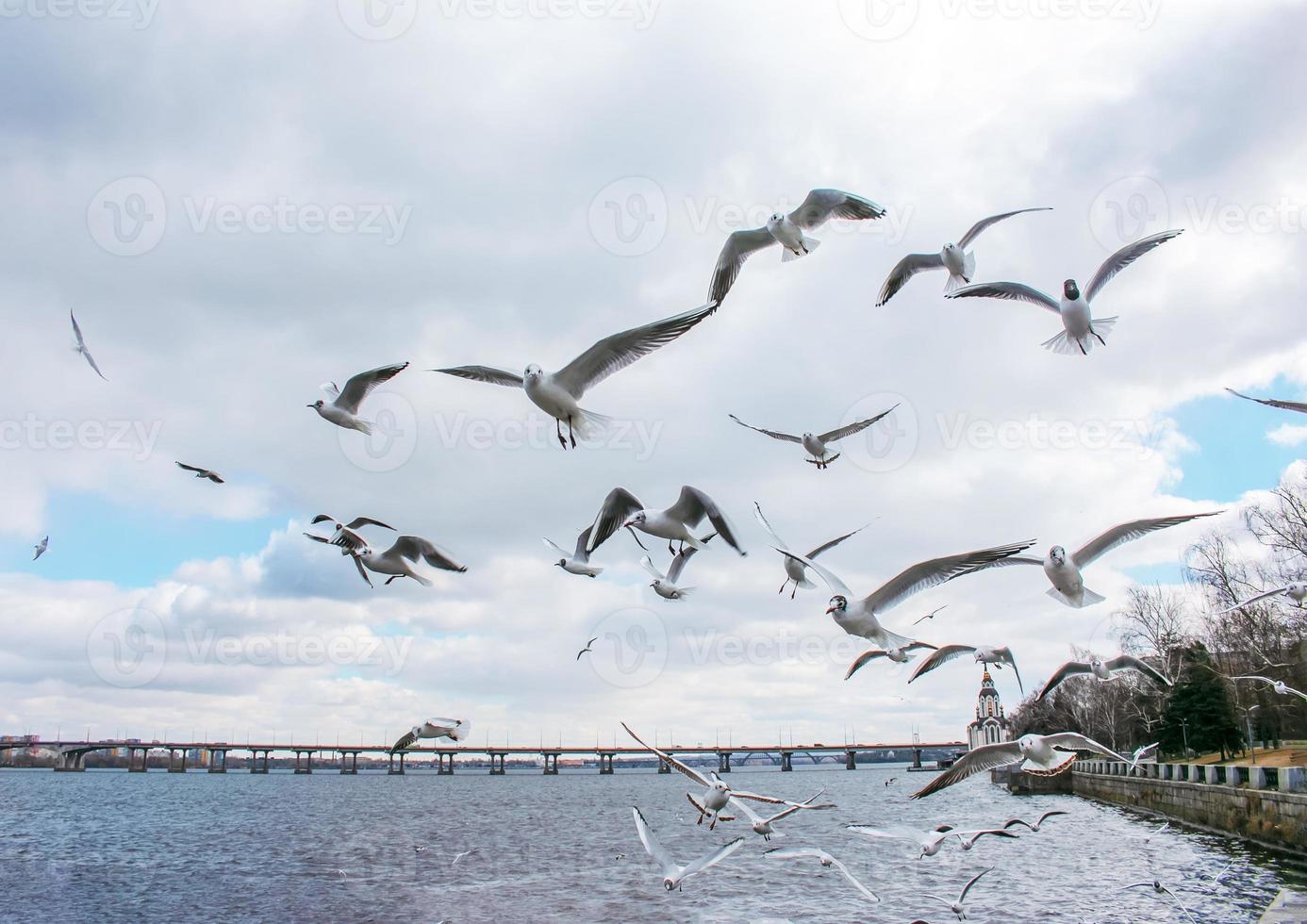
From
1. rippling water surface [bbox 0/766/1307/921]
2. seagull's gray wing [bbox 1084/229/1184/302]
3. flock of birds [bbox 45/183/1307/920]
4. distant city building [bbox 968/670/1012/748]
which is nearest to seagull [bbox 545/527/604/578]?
flock of birds [bbox 45/183/1307/920]

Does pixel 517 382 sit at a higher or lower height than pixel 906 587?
higher

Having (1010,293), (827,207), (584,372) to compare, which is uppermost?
(827,207)

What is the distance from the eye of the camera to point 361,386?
11930 millimetres

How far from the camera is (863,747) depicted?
142875mm

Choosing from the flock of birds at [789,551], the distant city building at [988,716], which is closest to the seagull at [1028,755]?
the flock of birds at [789,551]

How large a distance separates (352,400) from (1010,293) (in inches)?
324

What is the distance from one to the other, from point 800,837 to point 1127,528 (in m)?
33.9

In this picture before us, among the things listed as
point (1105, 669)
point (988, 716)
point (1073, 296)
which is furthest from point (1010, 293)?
point (988, 716)

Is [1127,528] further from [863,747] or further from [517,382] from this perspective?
[863,747]

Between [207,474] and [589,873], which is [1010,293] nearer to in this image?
[207,474]

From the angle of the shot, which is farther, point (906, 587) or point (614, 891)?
point (614, 891)

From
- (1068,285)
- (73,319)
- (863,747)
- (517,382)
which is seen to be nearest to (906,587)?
(1068,285)

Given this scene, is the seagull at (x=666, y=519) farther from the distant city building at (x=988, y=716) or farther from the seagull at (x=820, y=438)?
the distant city building at (x=988, y=716)

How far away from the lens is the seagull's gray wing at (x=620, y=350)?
29.3ft
